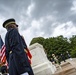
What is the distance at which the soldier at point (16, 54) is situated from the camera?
3773 millimetres

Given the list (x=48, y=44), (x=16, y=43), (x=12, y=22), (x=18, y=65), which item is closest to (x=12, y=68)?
(x=18, y=65)

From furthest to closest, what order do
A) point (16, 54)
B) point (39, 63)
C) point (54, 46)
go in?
point (54, 46) < point (39, 63) < point (16, 54)

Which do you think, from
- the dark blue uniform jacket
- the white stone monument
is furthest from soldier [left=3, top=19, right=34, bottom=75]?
the white stone monument

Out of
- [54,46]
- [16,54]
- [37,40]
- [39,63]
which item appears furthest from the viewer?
[54,46]

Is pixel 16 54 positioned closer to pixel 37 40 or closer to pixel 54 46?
pixel 37 40

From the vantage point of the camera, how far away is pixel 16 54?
3.85 meters

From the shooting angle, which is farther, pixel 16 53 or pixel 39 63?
pixel 39 63

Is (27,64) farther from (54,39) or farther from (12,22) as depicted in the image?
(54,39)

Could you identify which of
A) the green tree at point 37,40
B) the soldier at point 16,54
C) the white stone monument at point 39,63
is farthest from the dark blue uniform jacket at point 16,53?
the green tree at point 37,40

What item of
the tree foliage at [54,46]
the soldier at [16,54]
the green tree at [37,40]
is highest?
the green tree at [37,40]

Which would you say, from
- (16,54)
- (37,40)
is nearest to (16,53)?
(16,54)

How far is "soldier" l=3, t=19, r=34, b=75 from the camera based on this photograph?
3773mm

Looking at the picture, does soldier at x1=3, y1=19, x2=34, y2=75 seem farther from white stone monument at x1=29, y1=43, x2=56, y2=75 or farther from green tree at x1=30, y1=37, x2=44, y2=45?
green tree at x1=30, y1=37, x2=44, y2=45

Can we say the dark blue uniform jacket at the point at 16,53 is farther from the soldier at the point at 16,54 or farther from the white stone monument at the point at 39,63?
the white stone monument at the point at 39,63
